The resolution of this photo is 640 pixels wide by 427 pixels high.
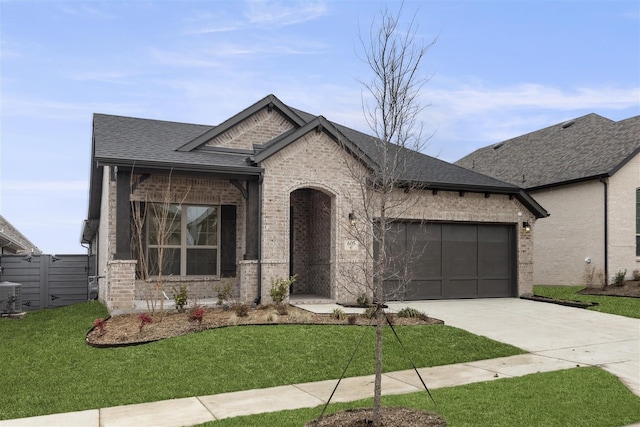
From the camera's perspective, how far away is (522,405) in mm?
6691

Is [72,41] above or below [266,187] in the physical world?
above

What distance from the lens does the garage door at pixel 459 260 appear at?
1683 centimetres

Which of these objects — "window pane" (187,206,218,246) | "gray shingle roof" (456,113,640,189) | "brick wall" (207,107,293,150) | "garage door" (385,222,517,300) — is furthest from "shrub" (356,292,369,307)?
"gray shingle roof" (456,113,640,189)

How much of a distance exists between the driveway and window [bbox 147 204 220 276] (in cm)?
544

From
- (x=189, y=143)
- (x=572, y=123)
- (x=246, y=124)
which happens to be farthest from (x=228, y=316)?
(x=572, y=123)

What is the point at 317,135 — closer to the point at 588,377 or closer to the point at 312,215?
the point at 312,215

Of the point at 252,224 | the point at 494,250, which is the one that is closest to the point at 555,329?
the point at 494,250

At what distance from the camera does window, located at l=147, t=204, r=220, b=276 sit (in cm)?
1513

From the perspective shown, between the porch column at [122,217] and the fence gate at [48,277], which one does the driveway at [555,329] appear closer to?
the porch column at [122,217]

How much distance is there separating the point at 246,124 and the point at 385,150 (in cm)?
1121

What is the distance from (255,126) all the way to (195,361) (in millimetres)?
9531

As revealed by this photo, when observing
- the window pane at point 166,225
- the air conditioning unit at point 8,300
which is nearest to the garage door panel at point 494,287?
the window pane at point 166,225

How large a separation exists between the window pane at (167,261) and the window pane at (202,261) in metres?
0.33

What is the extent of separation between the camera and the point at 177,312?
42.0 ft
